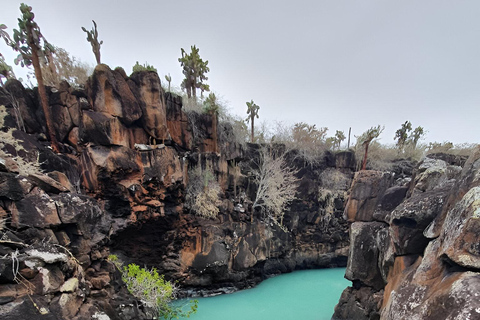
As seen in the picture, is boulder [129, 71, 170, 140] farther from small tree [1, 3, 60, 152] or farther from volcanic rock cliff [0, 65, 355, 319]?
small tree [1, 3, 60, 152]

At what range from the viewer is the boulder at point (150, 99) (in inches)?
336

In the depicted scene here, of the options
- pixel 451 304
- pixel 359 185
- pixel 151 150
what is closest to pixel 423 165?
pixel 359 185

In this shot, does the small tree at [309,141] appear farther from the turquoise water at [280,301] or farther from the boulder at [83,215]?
the boulder at [83,215]

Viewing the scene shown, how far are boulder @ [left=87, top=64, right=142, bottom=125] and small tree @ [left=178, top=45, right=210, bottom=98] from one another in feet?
15.3

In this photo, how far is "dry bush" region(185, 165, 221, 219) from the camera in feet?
33.5

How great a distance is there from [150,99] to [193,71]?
4.88m

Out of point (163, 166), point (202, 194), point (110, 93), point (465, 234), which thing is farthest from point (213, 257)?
point (465, 234)

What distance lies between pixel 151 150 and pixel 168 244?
461 centimetres

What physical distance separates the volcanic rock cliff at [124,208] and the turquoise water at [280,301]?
777 mm

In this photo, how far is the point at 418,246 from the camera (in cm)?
436

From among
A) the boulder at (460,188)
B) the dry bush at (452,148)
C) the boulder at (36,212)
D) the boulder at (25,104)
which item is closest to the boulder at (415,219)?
the boulder at (460,188)

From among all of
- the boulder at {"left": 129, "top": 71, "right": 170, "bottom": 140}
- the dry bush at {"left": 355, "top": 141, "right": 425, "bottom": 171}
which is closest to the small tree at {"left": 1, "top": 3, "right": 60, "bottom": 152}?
the boulder at {"left": 129, "top": 71, "right": 170, "bottom": 140}

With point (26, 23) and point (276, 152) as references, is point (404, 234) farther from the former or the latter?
point (26, 23)

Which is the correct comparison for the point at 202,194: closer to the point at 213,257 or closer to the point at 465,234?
the point at 213,257
